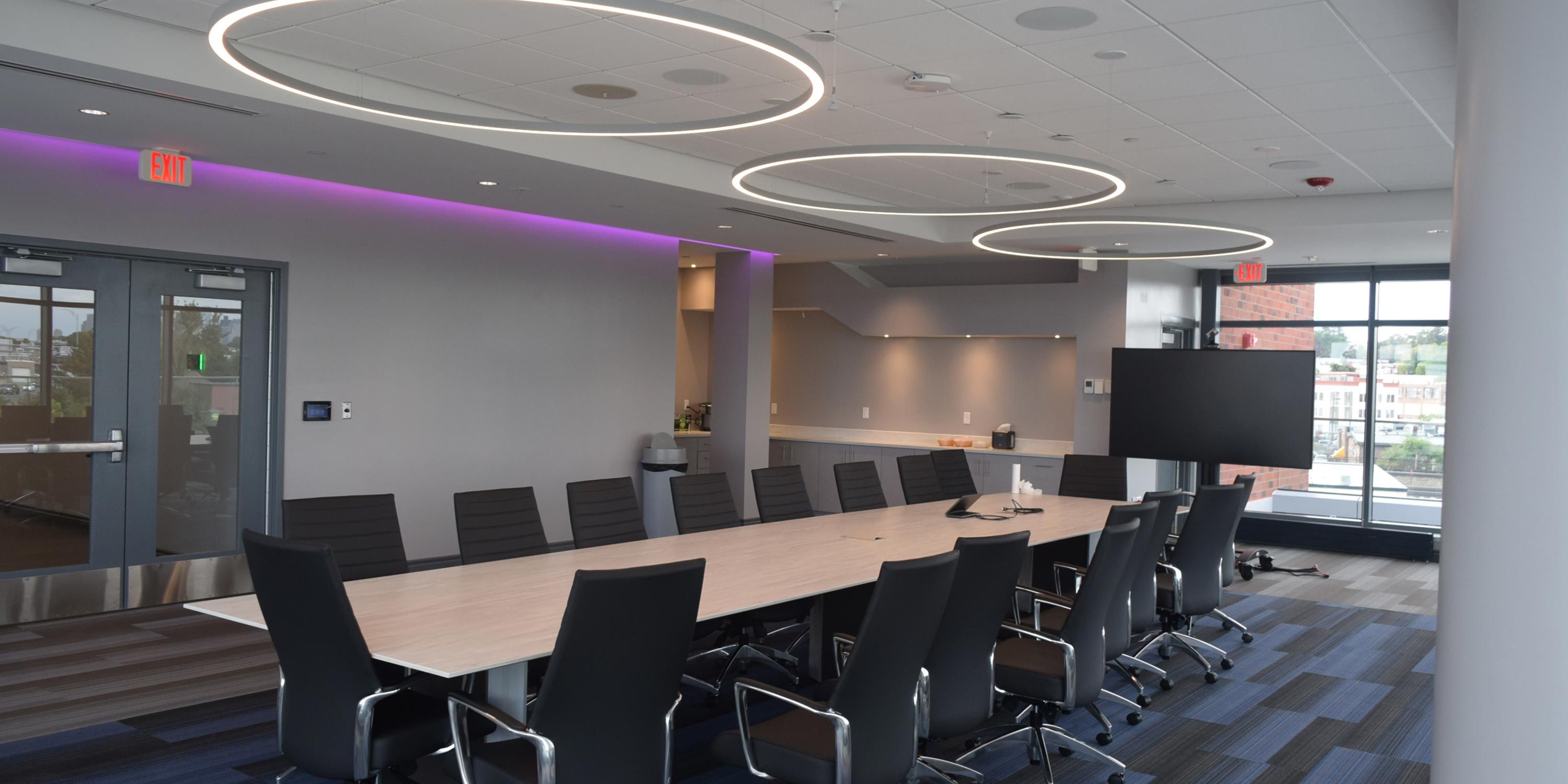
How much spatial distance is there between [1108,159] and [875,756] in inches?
195

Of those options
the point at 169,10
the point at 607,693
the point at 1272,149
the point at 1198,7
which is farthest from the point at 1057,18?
the point at 169,10

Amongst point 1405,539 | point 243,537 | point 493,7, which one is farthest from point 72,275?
point 1405,539

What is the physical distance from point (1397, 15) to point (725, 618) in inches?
154

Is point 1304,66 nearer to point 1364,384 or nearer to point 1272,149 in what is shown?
point 1272,149

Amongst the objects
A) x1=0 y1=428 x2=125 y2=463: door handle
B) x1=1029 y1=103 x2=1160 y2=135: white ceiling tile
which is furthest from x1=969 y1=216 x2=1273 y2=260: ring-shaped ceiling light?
x1=0 y1=428 x2=125 y2=463: door handle

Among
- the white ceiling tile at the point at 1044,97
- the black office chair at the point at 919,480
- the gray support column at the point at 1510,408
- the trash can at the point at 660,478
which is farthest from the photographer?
the trash can at the point at 660,478

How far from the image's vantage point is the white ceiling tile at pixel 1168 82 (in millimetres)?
5012

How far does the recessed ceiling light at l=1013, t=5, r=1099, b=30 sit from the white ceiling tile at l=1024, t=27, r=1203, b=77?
0.63ft

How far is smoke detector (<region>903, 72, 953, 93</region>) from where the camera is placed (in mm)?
5180

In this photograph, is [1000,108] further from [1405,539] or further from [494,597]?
[1405,539]

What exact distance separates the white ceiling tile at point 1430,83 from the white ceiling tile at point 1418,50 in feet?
0.22

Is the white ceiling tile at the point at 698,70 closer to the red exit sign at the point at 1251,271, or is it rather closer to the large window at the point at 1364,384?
the red exit sign at the point at 1251,271

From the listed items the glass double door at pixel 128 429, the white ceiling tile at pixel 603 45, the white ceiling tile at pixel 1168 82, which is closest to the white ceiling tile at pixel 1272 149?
the white ceiling tile at pixel 1168 82

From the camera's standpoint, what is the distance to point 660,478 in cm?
976
